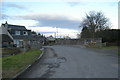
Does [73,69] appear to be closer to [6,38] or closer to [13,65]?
[13,65]

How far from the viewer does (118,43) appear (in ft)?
141

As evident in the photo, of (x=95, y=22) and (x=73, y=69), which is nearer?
(x=73, y=69)

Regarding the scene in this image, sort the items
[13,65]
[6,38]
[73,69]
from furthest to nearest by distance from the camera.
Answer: [6,38] < [13,65] < [73,69]

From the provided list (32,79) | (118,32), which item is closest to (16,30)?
(118,32)

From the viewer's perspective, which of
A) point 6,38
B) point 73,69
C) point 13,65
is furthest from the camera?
point 6,38

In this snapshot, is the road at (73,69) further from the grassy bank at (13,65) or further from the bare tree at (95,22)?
the bare tree at (95,22)

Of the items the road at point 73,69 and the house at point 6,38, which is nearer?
the road at point 73,69

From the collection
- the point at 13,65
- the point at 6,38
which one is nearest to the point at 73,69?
the point at 13,65

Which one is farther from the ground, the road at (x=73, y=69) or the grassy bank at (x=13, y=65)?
the grassy bank at (x=13, y=65)

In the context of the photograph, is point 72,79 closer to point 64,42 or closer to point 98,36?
point 98,36

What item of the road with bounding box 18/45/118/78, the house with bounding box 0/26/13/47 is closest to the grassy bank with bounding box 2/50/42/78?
the road with bounding box 18/45/118/78

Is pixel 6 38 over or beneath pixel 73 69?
over

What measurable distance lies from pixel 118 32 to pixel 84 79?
Result: 41.0 m

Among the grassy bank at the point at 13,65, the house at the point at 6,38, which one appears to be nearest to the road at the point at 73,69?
the grassy bank at the point at 13,65
